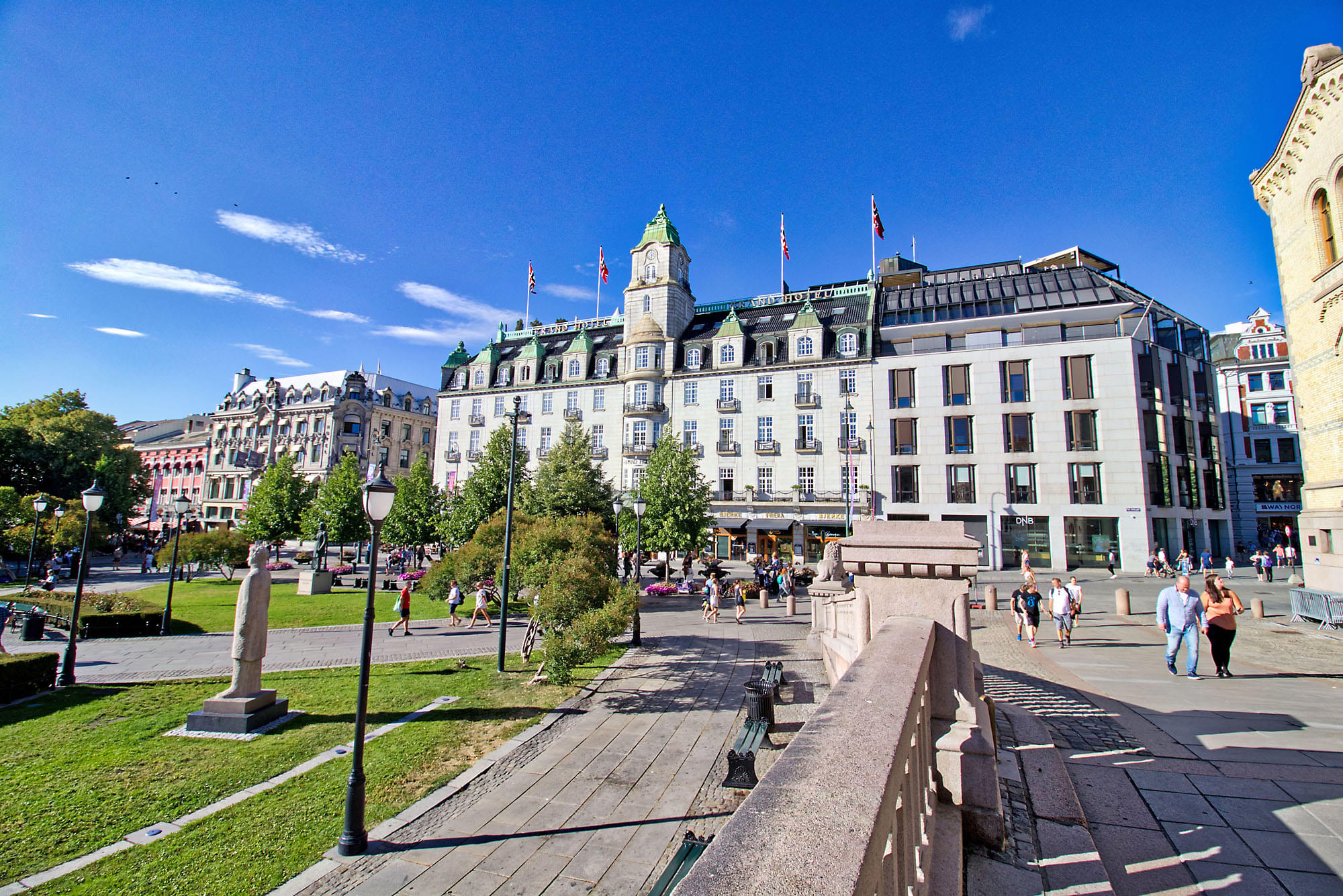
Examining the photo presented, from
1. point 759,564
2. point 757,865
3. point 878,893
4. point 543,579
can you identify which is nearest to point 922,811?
point 878,893

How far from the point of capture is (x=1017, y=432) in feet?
122

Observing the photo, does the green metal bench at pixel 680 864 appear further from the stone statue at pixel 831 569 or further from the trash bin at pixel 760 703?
the stone statue at pixel 831 569

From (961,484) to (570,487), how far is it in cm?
2571

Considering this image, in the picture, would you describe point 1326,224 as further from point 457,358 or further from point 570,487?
point 457,358

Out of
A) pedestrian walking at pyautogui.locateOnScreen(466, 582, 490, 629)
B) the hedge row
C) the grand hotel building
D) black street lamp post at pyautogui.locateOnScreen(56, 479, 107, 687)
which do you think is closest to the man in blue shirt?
pedestrian walking at pyautogui.locateOnScreen(466, 582, 490, 629)

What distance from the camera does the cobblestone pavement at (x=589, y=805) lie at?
5613 millimetres

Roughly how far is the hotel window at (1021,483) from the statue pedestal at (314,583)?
3835 centimetres

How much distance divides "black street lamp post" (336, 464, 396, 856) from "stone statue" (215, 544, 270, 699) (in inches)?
145

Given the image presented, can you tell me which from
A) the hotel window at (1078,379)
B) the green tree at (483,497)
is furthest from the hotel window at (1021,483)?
the green tree at (483,497)

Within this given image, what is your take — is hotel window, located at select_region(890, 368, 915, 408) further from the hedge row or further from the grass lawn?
the hedge row

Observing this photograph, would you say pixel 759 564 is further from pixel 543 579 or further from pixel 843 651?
pixel 843 651

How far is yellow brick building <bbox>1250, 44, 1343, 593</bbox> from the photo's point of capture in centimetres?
1686

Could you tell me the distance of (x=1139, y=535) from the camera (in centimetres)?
3388

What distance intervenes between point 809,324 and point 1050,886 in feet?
136
